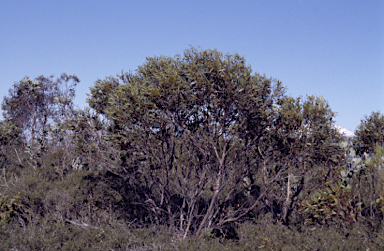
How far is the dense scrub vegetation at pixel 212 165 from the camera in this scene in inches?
322

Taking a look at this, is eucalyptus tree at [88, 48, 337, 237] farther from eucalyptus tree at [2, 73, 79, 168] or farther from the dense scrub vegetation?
eucalyptus tree at [2, 73, 79, 168]

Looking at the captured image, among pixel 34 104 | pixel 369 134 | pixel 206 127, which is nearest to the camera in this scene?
pixel 206 127

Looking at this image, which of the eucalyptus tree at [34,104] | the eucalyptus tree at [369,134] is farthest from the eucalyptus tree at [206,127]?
the eucalyptus tree at [34,104]

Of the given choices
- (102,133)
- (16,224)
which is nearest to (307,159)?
(102,133)

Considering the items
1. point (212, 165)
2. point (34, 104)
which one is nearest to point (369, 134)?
point (212, 165)

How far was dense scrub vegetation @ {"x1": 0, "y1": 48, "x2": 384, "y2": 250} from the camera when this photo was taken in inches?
322

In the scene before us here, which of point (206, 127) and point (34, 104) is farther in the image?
point (34, 104)

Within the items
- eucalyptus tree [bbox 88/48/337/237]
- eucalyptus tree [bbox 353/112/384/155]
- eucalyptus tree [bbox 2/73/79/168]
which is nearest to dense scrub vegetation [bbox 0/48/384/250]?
eucalyptus tree [bbox 88/48/337/237]

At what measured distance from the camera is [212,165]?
9.27 metres

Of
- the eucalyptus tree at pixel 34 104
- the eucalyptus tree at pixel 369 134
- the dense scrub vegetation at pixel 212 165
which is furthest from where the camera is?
the eucalyptus tree at pixel 34 104

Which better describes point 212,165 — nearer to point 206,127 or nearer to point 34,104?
point 206,127

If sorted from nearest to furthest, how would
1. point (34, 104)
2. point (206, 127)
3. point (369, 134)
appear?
point (206, 127)
point (369, 134)
point (34, 104)

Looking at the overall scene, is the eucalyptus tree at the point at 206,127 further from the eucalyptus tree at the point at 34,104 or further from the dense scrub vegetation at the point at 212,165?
the eucalyptus tree at the point at 34,104

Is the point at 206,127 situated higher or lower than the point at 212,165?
higher
